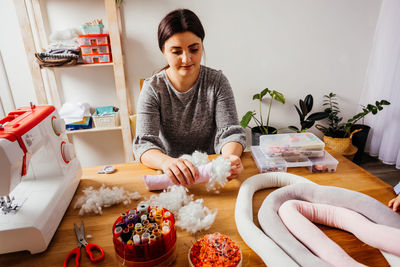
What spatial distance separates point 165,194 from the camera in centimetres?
96

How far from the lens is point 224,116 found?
1.48 meters

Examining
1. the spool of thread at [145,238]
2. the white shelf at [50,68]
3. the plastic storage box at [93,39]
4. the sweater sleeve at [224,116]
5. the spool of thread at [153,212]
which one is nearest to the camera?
the spool of thread at [145,238]

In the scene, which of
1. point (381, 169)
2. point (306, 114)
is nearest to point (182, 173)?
point (306, 114)

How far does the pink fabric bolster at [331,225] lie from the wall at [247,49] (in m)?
2.17

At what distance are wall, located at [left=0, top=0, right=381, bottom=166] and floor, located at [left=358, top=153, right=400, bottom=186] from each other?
33.7 inches

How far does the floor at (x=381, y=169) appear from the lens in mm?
2744

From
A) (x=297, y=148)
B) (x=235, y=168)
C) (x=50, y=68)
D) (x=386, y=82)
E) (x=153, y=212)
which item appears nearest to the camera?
(x=153, y=212)

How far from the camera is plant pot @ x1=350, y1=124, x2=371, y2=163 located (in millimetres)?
2998

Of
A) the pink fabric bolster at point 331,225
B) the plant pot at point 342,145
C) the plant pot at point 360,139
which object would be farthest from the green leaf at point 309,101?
the pink fabric bolster at point 331,225

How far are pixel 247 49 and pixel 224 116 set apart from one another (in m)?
1.58

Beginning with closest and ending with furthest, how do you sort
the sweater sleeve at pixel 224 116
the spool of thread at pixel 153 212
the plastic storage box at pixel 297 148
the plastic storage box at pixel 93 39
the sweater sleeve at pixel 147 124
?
the spool of thread at pixel 153 212
the plastic storage box at pixel 297 148
the sweater sleeve at pixel 147 124
the sweater sleeve at pixel 224 116
the plastic storage box at pixel 93 39

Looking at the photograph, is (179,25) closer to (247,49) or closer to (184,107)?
(184,107)

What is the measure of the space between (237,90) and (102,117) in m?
1.50

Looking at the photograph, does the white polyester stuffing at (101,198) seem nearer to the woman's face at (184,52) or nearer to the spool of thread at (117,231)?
the spool of thread at (117,231)
